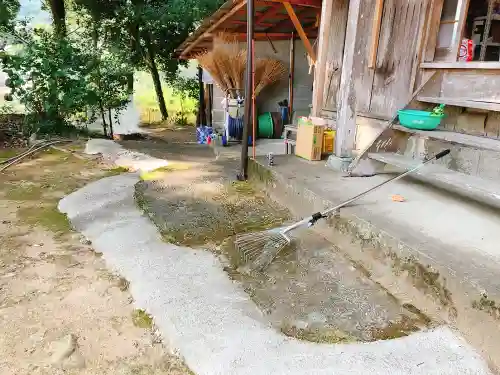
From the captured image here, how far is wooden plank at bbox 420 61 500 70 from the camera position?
11.3 feet

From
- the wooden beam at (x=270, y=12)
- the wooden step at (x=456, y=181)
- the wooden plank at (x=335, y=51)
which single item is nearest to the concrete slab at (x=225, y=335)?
the wooden step at (x=456, y=181)

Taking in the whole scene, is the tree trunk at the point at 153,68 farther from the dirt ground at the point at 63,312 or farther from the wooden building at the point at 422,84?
the dirt ground at the point at 63,312

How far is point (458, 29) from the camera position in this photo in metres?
3.89

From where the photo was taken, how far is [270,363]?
6.43ft

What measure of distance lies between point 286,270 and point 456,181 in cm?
144

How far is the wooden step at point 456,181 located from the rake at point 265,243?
2.01 feet

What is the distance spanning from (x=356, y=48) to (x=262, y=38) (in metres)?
4.37

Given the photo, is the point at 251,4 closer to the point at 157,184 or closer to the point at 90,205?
the point at 157,184

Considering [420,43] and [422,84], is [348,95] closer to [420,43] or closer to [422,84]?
[422,84]

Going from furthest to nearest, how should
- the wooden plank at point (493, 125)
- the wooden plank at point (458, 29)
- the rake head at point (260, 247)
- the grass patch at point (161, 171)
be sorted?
the grass patch at point (161, 171) < the wooden plank at point (458, 29) < the wooden plank at point (493, 125) < the rake head at point (260, 247)

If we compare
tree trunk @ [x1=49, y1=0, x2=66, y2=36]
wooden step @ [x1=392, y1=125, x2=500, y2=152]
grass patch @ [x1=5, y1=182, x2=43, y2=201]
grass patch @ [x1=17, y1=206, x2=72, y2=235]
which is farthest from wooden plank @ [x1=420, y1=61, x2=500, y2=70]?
tree trunk @ [x1=49, y1=0, x2=66, y2=36]

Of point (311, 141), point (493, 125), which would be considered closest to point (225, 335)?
point (311, 141)

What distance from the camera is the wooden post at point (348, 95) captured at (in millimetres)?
3861

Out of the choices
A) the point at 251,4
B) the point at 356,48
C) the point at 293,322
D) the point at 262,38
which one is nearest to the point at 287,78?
the point at 262,38
